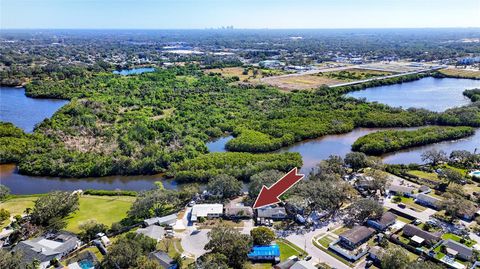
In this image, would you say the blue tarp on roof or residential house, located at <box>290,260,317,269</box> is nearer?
residential house, located at <box>290,260,317,269</box>

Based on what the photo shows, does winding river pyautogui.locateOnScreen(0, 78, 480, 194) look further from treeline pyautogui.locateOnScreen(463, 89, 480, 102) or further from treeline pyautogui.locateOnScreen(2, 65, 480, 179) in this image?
treeline pyautogui.locateOnScreen(463, 89, 480, 102)

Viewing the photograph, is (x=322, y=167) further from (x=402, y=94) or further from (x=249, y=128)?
(x=402, y=94)

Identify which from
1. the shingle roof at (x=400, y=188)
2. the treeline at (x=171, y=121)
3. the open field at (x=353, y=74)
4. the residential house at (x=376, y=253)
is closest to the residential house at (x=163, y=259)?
the residential house at (x=376, y=253)

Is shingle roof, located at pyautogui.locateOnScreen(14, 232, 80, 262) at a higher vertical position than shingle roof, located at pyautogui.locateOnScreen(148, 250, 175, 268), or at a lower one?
lower

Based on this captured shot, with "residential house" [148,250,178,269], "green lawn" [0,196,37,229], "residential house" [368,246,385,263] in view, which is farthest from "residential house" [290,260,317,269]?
"green lawn" [0,196,37,229]

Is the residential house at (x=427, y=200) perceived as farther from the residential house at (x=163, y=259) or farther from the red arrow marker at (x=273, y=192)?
the residential house at (x=163, y=259)

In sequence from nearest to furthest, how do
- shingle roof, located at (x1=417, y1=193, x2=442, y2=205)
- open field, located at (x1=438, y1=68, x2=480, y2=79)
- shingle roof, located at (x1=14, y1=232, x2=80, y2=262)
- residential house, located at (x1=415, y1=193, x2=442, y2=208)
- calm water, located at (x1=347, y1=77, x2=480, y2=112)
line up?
shingle roof, located at (x1=14, y1=232, x2=80, y2=262)
residential house, located at (x1=415, y1=193, x2=442, y2=208)
shingle roof, located at (x1=417, y1=193, x2=442, y2=205)
calm water, located at (x1=347, y1=77, x2=480, y2=112)
open field, located at (x1=438, y1=68, x2=480, y2=79)
